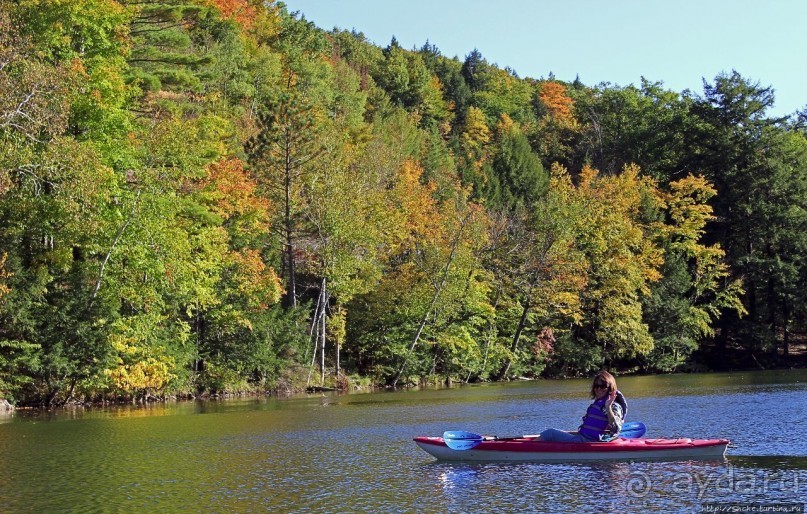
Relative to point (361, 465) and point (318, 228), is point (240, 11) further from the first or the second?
point (361, 465)

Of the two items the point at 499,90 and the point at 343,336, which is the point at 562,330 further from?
the point at 499,90

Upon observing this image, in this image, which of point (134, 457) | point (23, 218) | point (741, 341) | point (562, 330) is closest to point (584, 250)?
point (562, 330)

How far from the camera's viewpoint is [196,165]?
35.7 meters

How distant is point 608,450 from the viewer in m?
16.8

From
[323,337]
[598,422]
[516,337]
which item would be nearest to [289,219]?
[323,337]

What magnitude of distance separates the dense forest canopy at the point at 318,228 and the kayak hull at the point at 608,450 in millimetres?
15981

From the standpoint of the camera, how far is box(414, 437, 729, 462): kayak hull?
54.6 feet

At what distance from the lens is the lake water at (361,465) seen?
44.7 ft

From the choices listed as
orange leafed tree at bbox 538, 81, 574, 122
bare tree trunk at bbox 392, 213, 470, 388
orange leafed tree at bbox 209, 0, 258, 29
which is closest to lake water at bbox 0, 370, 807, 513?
bare tree trunk at bbox 392, 213, 470, 388

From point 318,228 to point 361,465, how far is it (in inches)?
1048

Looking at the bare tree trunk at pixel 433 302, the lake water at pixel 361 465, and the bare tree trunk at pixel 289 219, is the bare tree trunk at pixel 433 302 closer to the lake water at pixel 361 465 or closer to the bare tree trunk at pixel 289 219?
the bare tree trunk at pixel 289 219

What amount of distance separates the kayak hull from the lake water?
219 mm

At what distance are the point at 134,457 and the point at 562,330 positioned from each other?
38.7 metres

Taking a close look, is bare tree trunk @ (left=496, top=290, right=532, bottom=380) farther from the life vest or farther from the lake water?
the life vest
